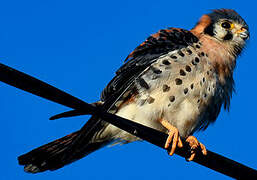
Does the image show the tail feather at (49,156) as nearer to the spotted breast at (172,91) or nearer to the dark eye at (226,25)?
the spotted breast at (172,91)

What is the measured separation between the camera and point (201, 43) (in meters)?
4.74

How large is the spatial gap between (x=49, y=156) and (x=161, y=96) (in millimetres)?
1298

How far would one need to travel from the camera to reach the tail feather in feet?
13.9

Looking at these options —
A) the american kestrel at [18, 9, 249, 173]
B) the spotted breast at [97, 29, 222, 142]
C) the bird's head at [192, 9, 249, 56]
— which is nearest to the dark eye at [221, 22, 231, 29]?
the bird's head at [192, 9, 249, 56]

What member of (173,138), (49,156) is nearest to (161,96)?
(173,138)

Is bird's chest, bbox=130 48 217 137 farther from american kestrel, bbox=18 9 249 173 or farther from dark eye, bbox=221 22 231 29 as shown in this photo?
dark eye, bbox=221 22 231 29

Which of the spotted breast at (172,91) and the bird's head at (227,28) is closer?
the spotted breast at (172,91)

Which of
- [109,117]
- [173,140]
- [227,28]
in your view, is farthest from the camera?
[227,28]

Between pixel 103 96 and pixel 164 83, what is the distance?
72cm

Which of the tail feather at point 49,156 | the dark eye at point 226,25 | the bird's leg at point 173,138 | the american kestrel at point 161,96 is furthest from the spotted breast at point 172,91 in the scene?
the dark eye at point 226,25

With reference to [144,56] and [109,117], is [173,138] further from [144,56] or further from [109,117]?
[109,117]

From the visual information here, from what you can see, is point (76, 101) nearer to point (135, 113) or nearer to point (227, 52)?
point (135, 113)

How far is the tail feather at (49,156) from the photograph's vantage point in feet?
13.9

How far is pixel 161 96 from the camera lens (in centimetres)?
426
